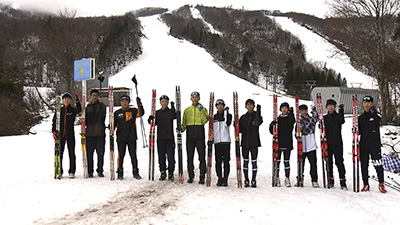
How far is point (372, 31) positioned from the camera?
1703 cm

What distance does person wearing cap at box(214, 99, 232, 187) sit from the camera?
5370mm

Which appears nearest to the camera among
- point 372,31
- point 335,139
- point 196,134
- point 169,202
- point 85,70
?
point 169,202

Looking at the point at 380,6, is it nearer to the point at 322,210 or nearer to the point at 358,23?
the point at 358,23

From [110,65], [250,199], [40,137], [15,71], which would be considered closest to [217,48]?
[110,65]

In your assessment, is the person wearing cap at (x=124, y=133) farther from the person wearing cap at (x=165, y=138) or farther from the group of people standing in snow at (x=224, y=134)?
the person wearing cap at (x=165, y=138)

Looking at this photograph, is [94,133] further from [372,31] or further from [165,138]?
[372,31]

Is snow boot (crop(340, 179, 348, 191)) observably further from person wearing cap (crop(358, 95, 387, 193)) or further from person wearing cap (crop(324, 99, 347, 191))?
person wearing cap (crop(358, 95, 387, 193))

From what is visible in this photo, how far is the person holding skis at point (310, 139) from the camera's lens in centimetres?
547

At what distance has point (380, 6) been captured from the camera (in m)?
16.0

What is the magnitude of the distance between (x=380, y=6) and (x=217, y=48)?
192 ft

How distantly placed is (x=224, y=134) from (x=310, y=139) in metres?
1.77

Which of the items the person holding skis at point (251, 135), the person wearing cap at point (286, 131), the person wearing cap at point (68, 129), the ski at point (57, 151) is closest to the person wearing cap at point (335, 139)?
the person wearing cap at point (286, 131)

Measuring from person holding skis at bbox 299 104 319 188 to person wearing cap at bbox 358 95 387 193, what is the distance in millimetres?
839

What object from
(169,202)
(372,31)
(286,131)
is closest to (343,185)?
(286,131)
